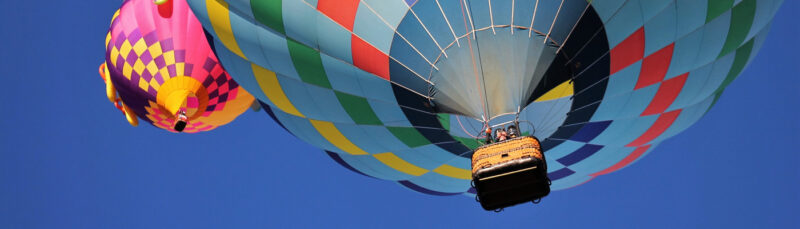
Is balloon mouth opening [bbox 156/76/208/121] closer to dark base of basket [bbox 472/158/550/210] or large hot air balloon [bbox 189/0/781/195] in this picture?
large hot air balloon [bbox 189/0/781/195]

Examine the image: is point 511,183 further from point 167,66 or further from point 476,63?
point 167,66

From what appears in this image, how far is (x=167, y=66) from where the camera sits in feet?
41.3

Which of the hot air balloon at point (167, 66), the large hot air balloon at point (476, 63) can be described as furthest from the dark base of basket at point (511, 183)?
the hot air balloon at point (167, 66)

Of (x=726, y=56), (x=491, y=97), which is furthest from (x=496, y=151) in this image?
(x=726, y=56)

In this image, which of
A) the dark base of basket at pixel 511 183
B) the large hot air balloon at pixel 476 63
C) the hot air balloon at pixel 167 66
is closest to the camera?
→ the dark base of basket at pixel 511 183

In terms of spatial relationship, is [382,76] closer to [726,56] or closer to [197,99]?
[726,56]

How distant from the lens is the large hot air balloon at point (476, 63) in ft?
28.3

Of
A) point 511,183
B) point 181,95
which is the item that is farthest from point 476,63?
point 181,95

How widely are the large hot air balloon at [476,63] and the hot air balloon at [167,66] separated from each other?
2359mm

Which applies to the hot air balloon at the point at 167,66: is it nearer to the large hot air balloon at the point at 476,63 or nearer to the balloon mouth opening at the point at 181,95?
the balloon mouth opening at the point at 181,95

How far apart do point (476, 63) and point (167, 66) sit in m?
5.07

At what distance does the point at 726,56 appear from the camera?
9.78 meters

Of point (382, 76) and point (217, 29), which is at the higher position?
point (217, 29)

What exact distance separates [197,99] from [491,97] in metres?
5.03
